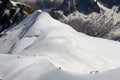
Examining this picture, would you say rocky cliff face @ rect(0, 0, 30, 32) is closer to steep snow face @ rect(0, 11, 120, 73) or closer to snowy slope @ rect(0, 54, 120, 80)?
steep snow face @ rect(0, 11, 120, 73)

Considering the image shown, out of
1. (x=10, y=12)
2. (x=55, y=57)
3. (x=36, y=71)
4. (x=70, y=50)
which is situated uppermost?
(x=36, y=71)

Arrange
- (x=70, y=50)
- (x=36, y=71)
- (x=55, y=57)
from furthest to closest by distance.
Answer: (x=70, y=50) → (x=55, y=57) → (x=36, y=71)

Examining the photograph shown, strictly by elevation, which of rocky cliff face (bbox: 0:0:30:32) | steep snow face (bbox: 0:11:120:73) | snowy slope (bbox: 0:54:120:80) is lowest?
rocky cliff face (bbox: 0:0:30:32)

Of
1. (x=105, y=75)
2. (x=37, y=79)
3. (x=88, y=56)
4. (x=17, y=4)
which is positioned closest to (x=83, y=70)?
(x=88, y=56)

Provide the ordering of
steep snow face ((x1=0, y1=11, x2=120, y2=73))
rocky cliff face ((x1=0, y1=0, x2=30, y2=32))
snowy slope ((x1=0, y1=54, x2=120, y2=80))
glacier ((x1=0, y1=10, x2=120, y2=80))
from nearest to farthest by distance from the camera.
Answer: snowy slope ((x1=0, y1=54, x2=120, y2=80)) → glacier ((x1=0, y1=10, x2=120, y2=80)) → steep snow face ((x1=0, y1=11, x2=120, y2=73)) → rocky cliff face ((x1=0, y1=0, x2=30, y2=32))

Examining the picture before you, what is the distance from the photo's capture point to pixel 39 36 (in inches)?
1636

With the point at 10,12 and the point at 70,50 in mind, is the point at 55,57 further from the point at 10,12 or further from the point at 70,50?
the point at 10,12

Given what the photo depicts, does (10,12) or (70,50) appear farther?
(10,12)

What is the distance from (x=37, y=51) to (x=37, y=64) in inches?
287

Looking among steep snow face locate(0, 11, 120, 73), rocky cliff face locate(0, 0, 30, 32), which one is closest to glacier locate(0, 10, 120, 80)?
steep snow face locate(0, 11, 120, 73)

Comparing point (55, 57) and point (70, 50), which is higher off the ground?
point (55, 57)

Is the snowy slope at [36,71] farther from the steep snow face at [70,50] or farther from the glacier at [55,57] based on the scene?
the steep snow face at [70,50]

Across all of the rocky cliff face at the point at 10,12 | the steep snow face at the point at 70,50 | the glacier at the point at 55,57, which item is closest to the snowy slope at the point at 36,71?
the glacier at the point at 55,57

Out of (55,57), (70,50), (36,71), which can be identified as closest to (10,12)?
(70,50)
